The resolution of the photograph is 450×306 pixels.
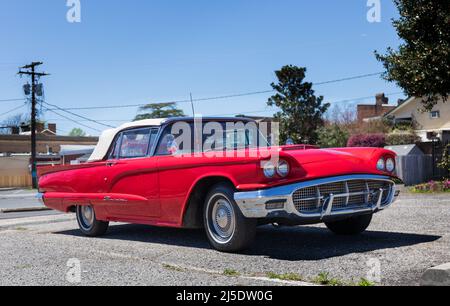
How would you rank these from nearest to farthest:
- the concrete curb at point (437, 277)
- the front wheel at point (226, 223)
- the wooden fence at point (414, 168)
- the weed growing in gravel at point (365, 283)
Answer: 1. the concrete curb at point (437, 277)
2. the weed growing in gravel at point (365, 283)
3. the front wheel at point (226, 223)
4. the wooden fence at point (414, 168)

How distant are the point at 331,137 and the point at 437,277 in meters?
32.1

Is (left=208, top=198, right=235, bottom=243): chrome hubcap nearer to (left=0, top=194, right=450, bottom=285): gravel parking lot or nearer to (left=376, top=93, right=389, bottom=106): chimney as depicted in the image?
(left=0, top=194, right=450, bottom=285): gravel parking lot

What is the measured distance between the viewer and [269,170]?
18.5ft

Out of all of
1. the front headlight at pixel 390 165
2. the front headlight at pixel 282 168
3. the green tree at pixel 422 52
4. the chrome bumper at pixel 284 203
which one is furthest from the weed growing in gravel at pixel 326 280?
the green tree at pixel 422 52

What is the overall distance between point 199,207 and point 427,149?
1749 cm

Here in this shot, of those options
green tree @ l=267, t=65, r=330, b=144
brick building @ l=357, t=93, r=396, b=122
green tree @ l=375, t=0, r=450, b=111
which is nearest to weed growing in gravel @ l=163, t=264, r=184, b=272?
green tree @ l=375, t=0, r=450, b=111

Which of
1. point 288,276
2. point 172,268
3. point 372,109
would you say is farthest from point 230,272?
point 372,109

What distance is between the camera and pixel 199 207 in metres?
6.54

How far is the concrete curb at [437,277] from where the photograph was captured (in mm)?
4195

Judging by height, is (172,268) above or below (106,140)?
below

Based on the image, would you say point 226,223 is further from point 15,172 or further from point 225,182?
point 15,172

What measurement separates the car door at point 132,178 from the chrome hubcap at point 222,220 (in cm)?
93

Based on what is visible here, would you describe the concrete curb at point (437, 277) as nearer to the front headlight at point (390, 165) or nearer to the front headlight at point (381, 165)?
the front headlight at point (381, 165)
